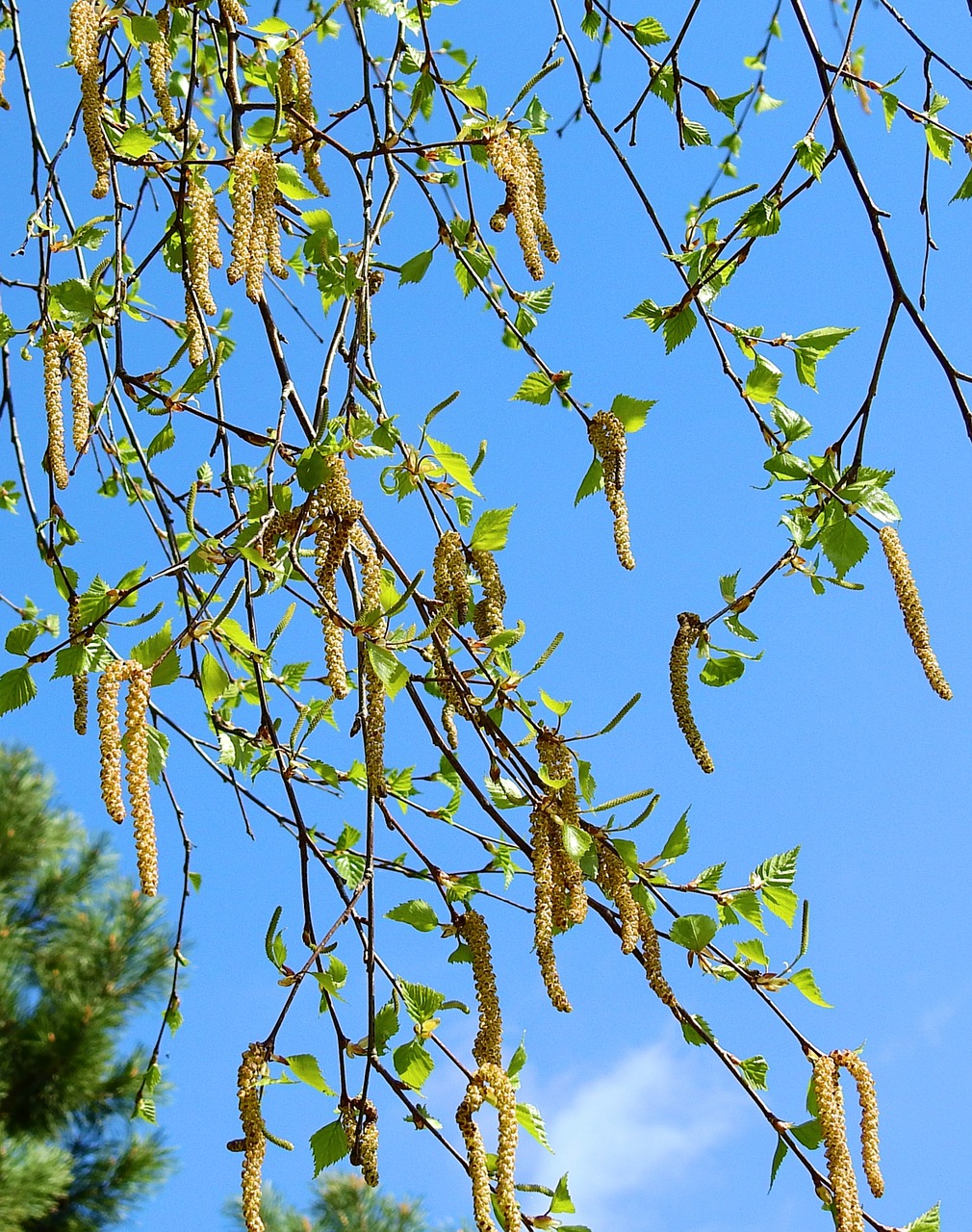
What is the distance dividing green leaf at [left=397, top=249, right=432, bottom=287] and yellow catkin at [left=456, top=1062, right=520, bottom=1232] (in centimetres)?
126

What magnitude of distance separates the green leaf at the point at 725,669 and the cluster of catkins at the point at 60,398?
40.0 inches

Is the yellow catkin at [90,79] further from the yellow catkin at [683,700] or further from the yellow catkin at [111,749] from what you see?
the yellow catkin at [683,700]

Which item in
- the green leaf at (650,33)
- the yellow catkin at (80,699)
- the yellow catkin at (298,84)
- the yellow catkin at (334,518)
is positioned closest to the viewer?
the yellow catkin at (334,518)

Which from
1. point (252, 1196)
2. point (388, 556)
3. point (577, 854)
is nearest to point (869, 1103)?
point (577, 854)

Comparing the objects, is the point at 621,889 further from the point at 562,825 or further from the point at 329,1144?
the point at 329,1144

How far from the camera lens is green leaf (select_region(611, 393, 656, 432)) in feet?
5.80

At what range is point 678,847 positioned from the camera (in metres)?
1.66

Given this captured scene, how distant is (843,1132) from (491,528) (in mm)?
851

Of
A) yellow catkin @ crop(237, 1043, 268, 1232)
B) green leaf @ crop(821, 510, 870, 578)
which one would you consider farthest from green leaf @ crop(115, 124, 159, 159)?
yellow catkin @ crop(237, 1043, 268, 1232)

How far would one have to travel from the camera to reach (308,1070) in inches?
63.9

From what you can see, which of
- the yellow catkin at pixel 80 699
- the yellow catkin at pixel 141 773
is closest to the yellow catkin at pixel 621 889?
the yellow catkin at pixel 141 773

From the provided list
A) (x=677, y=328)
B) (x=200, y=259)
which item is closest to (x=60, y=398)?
(x=200, y=259)

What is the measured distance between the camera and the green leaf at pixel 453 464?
1.62 meters

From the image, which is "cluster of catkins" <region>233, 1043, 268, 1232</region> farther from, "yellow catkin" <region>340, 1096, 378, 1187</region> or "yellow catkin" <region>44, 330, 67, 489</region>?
"yellow catkin" <region>44, 330, 67, 489</region>
